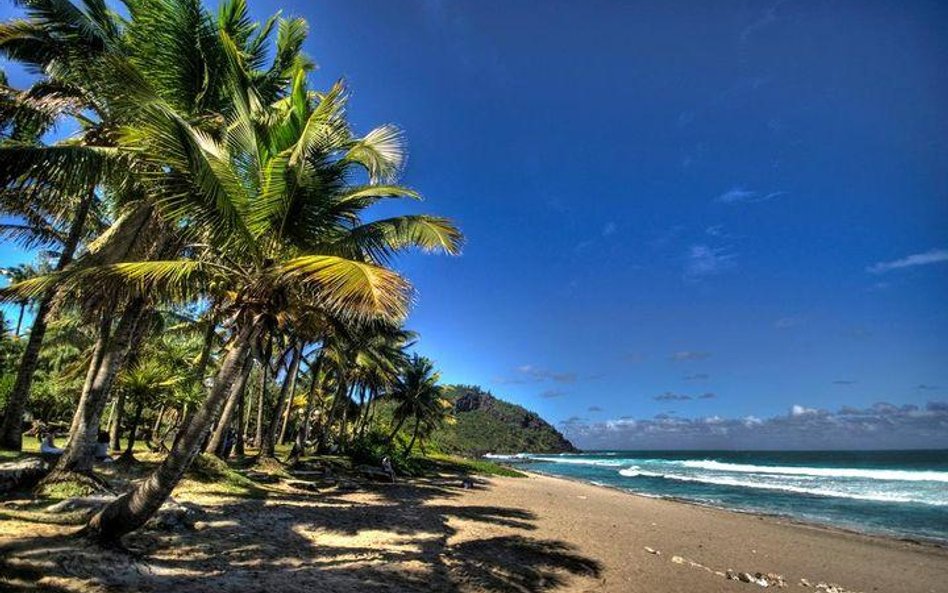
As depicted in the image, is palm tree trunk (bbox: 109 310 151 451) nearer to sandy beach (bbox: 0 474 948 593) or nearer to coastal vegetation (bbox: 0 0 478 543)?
coastal vegetation (bbox: 0 0 478 543)

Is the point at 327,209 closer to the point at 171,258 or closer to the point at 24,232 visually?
the point at 171,258

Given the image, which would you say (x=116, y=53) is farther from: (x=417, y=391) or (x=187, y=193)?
(x=417, y=391)

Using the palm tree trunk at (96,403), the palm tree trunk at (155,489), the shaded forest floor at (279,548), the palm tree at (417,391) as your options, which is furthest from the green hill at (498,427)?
the palm tree trunk at (155,489)

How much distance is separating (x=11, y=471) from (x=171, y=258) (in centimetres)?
415

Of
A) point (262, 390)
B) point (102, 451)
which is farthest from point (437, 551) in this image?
point (262, 390)

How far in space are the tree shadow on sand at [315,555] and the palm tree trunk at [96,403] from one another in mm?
2345

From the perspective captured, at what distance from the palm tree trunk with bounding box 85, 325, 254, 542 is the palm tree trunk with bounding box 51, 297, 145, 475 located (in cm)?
332

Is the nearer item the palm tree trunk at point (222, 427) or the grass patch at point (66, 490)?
the grass patch at point (66, 490)

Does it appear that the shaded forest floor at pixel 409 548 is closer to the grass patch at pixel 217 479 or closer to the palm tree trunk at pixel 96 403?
the grass patch at pixel 217 479

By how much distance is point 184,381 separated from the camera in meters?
14.3

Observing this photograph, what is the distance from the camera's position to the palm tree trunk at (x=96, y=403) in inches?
336

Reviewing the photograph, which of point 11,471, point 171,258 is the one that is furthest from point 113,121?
point 11,471

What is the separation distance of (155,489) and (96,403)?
4258mm

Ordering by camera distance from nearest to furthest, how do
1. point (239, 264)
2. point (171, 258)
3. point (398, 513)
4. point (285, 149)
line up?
point (285, 149)
point (239, 264)
point (171, 258)
point (398, 513)
